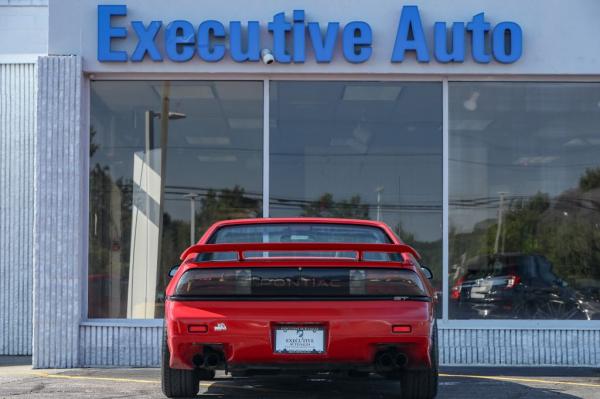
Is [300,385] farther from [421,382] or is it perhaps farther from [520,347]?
[520,347]

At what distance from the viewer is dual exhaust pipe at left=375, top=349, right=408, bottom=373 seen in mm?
5973

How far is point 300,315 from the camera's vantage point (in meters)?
5.92

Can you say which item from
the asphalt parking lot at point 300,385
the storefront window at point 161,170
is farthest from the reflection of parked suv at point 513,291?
the storefront window at point 161,170

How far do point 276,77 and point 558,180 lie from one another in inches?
132

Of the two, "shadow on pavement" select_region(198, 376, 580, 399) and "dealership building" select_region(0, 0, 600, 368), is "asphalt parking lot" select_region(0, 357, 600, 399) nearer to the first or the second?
"shadow on pavement" select_region(198, 376, 580, 399)

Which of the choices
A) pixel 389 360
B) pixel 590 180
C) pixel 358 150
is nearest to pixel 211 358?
pixel 389 360

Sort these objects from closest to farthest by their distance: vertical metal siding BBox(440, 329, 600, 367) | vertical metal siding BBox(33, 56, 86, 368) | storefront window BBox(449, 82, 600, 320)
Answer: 1. vertical metal siding BBox(33, 56, 86, 368)
2. vertical metal siding BBox(440, 329, 600, 367)
3. storefront window BBox(449, 82, 600, 320)

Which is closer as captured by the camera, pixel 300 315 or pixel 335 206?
pixel 300 315

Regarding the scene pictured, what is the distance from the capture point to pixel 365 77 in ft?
32.4

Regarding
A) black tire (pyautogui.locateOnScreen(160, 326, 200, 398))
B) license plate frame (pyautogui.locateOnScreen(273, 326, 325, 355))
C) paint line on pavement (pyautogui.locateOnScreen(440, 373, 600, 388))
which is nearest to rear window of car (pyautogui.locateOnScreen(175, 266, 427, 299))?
license plate frame (pyautogui.locateOnScreen(273, 326, 325, 355))

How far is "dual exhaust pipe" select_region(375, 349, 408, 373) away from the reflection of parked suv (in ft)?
13.0

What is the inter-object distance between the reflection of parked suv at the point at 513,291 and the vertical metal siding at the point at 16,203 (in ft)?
16.6

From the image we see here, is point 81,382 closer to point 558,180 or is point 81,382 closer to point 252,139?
point 252,139

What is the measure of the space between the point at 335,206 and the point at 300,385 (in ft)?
9.19
